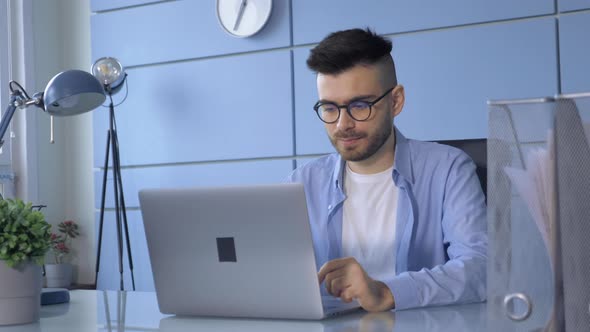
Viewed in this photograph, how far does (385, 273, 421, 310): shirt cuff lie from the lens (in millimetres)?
1431

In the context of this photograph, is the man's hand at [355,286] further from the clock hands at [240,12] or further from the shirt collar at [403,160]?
the clock hands at [240,12]

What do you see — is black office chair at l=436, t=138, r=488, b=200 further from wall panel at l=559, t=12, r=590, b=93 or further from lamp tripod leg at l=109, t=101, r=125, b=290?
lamp tripod leg at l=109, t=101, r=125, b=290

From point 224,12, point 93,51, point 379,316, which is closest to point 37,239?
point 379,316

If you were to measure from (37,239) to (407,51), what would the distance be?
2.19 meters

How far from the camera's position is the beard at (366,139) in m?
1.99

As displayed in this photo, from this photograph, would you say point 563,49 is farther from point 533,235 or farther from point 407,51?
point 533,235

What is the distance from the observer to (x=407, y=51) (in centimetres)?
330

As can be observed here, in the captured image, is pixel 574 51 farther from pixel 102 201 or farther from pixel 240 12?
pixel 102 201

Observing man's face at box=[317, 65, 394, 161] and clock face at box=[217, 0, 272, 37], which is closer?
man's face at box=[317, 65, 394, 161]

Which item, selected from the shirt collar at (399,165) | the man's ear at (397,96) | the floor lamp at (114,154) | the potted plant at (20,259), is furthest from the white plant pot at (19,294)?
the floor lamp at (114,154)

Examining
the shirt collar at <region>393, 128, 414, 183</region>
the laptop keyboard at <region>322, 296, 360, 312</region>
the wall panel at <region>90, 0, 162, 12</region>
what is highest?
the wall panel at <region>90, 0, 162, 12</region>

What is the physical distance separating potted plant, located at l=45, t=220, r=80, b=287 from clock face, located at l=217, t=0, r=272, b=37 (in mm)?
1333

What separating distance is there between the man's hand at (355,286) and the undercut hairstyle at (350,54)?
0.68m

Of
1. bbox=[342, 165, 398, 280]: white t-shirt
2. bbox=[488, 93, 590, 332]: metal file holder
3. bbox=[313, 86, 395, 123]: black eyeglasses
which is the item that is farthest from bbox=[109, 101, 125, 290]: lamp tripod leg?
bbox=[488, 93, 590, 332]: metal file holder
